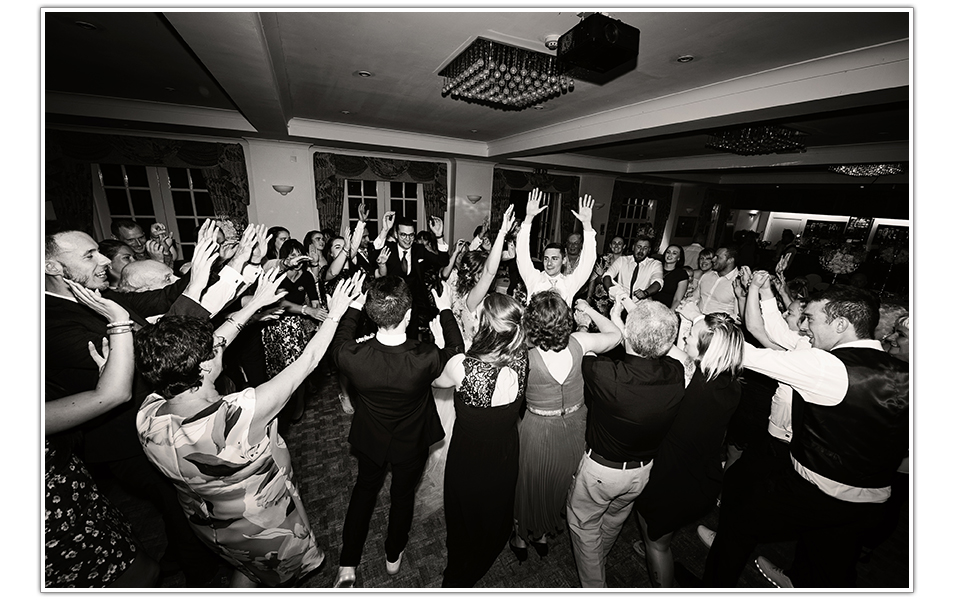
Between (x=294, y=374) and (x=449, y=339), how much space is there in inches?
28.7

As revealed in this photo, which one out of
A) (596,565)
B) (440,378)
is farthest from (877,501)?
(440,378)

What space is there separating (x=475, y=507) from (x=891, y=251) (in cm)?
1235

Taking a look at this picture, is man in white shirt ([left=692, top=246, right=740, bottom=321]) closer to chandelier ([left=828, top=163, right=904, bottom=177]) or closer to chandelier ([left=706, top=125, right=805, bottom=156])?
chandelier ([left=706, top=125, right=805, bottom=156])

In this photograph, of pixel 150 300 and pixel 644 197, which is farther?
pixel 644 197

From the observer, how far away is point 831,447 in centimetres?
149

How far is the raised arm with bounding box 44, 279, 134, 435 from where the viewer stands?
121 centimetres

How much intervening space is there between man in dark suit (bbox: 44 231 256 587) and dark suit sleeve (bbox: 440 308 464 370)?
107 centimetres

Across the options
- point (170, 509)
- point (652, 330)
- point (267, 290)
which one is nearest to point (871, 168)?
point (652, 330)

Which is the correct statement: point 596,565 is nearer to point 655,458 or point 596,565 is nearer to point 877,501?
point 655,458

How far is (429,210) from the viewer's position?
7.94 meters

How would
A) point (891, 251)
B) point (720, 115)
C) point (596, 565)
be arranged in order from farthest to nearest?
point (891, 251)
point (720, 115)
point (596, 565)

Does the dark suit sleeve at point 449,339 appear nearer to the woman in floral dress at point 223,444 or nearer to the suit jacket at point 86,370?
the woman in floral dress at point 223,444

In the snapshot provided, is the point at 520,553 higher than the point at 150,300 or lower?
lower

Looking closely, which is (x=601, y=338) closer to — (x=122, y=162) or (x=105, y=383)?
(x=105, y=383)
